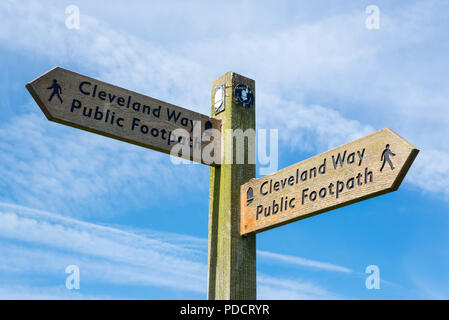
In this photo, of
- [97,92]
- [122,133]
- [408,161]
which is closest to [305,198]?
[408,161]

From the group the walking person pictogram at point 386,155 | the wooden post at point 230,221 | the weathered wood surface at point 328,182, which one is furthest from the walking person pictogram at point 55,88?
the walking person pictogram at point 386,155

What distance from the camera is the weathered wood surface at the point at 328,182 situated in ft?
8.42

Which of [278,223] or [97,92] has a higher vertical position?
[97,92]

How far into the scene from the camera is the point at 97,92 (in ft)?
10.9

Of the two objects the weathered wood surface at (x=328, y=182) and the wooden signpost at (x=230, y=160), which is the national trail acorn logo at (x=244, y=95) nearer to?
the wooden signpost at (x=230, y=160)

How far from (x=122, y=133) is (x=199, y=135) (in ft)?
1.76

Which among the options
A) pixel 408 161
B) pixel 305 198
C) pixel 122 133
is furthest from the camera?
pixel 122 133

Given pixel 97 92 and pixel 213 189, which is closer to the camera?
pixel 97 92

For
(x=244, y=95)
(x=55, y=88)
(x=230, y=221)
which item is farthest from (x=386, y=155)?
(x=55, y=88)

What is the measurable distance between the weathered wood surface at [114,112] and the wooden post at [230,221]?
19 centimetres

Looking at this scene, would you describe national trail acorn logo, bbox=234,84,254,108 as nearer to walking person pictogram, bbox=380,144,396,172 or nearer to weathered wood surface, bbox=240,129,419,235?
weathered wood surface, bbox=240,129,419,235
